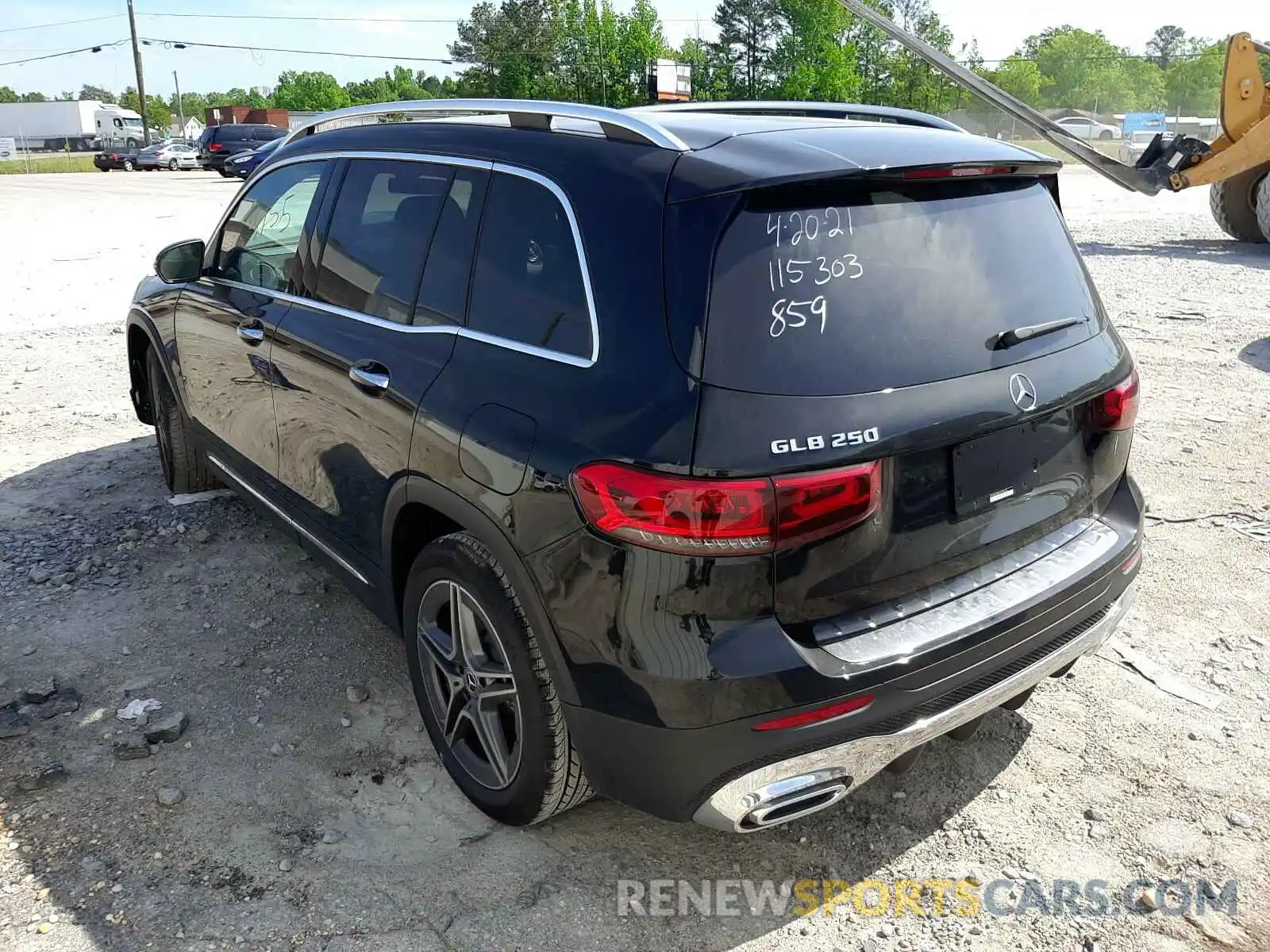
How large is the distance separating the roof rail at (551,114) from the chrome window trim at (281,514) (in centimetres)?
150

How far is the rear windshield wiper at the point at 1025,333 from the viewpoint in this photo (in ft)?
8.30

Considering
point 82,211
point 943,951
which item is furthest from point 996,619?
point 82,211

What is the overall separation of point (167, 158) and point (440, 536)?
43932 millimetres

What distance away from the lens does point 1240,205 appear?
14250 millimetres

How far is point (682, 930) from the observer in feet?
8.37

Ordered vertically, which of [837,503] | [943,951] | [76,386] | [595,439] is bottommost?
[943,951]

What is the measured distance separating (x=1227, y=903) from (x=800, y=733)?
1321 millimetres

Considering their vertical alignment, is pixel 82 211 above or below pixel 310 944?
above

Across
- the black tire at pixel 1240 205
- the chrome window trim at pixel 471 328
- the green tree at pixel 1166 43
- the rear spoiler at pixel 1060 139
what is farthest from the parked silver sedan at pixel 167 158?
the green tree at pixel 1166 43

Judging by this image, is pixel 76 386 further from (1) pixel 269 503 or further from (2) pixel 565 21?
(2) pixel 565 21

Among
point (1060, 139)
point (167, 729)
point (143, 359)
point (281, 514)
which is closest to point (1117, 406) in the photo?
point (281, 514)

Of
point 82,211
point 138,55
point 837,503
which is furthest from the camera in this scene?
point 138,55

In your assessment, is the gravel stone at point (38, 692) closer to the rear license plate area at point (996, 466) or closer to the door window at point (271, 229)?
the door window at point (271, 229)

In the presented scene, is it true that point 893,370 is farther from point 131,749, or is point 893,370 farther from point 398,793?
point 131,749
